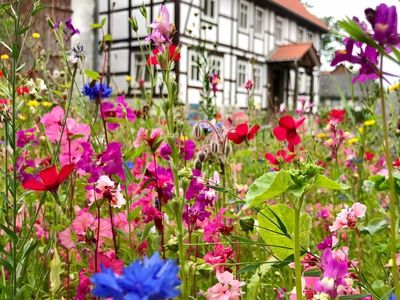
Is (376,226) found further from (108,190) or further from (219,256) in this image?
(108,190)

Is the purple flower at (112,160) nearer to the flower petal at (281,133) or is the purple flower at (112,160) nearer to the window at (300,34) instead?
the flower petal at (281,133)

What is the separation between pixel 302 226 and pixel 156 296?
64cm

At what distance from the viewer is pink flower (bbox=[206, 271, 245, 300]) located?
0.92m

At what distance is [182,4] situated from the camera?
12016 mm

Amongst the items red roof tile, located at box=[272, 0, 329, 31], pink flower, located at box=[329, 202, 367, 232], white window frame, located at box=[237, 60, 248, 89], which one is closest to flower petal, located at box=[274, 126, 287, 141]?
pink flower, located at box=[329, 202, 367, 232]

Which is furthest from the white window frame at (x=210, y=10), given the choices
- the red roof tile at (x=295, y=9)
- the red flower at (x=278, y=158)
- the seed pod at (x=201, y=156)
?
the seed pod at (x=201, y=156)

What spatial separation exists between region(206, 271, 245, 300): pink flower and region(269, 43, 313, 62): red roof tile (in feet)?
51.0

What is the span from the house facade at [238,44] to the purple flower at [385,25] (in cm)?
998

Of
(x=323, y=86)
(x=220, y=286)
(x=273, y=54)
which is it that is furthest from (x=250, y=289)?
(x=323, y=86)

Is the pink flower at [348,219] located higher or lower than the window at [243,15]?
lower

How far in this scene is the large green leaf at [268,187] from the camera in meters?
0.75

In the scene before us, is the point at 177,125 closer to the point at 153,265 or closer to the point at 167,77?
the point at 167,77

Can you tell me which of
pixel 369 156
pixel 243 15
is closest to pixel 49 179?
pixel 369 156

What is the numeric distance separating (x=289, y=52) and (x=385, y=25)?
1654 centimetres
